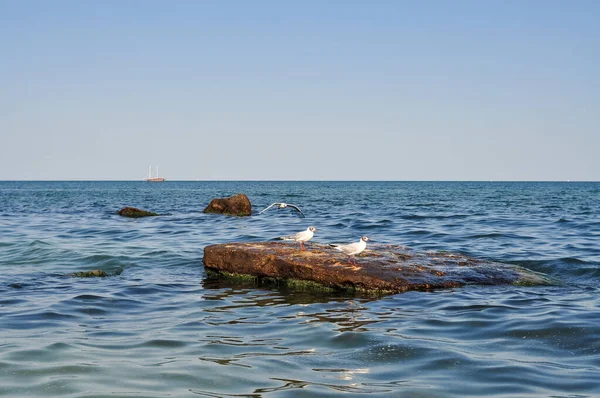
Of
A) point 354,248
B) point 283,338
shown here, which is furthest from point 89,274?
point 283,338

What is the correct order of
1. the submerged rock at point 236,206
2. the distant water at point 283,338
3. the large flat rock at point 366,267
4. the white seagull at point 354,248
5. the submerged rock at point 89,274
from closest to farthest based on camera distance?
the distant water at point 283,338 < the large flat rock at point 366,267 < the white seagull at point 354,248 < the submerged rock at point 89,274 < the submerged rock at point 236,206

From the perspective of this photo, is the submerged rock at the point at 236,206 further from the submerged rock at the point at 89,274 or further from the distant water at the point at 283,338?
the submerged rock at the point at 89,274

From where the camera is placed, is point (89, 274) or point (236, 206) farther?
point (236, 206)

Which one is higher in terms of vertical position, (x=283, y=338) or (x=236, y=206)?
(x=236, y=206)

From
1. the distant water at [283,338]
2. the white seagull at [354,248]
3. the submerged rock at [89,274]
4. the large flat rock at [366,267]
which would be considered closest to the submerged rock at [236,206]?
the distant water at [283,338]

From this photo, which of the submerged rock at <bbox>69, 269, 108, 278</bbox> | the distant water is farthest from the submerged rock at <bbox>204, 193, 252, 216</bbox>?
the submerged rock at <bbox>69, 269, 108, 278</bbox>

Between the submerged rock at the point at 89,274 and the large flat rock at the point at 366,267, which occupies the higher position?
the large flat rock at the point at 366,267

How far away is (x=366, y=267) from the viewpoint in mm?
10930

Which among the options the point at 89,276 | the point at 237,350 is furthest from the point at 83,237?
the point at 237,350

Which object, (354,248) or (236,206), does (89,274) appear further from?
(236,206)

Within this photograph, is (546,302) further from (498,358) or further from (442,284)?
(498,358)

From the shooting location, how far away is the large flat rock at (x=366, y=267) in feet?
35.1

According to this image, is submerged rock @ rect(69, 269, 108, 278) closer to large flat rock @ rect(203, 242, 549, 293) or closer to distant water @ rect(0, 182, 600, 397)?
distant water @ rect(0, 182, 600, 397)

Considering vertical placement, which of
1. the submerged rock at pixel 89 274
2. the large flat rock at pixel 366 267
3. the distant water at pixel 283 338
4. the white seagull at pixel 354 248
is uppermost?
the white seagull at pixel 354 248
